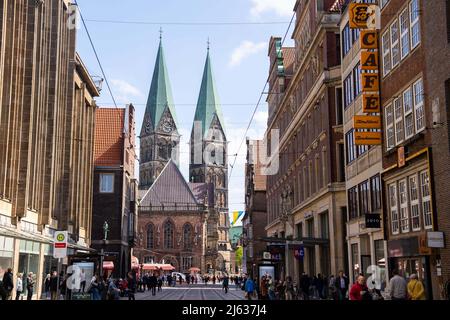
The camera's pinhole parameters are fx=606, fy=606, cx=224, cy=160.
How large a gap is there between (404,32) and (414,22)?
108cm

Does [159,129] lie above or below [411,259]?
above

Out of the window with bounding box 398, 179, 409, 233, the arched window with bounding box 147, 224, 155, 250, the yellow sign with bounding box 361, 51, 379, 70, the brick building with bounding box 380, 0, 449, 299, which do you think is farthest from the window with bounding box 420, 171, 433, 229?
A: the arched window with bounding box 147, 224, 155, 250

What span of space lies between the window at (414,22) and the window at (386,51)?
2.39 m

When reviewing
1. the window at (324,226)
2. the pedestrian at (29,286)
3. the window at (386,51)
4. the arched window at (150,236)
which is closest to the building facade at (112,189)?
the window at (324,226)

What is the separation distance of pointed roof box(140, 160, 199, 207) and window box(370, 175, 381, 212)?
97385mm

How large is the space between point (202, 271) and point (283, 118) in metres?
74.9

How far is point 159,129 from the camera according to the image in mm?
153750

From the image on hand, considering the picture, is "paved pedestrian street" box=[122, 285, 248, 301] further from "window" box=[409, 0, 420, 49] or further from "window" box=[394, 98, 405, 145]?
"window" box=[409, 0, 420, 49]

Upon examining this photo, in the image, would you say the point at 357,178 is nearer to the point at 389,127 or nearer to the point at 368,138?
the point at 368,138

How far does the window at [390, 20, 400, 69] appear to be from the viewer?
21.6 metres

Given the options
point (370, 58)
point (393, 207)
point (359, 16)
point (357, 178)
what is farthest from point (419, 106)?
point (357, 178)

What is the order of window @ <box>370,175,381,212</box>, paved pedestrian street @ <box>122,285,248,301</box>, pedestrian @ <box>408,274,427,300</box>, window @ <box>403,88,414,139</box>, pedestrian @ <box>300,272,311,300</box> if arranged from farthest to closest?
paved pedestrian street @ <box>122,285,248,301</box>, pedestrian @ <box>300,272,311,300</box>, window @ <box>370,175,381,212</box>, window @ <box>403,88,414,139</box>, pedestrian @ <box>408,274,427,300</box>

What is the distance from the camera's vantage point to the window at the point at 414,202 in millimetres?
19688

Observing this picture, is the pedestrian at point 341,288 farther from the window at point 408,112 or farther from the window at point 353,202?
the window at point 408,112
